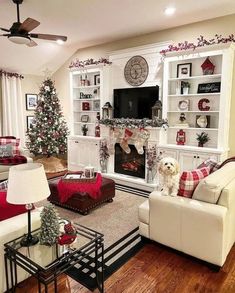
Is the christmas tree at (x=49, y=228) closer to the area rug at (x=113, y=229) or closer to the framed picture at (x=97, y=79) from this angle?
the area rug at (x=113, y=229)

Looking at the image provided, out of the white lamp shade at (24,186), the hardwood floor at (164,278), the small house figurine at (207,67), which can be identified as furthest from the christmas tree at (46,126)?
the white lamp shade at (24,186)

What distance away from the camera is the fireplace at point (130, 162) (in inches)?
209

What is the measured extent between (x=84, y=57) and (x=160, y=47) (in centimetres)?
230

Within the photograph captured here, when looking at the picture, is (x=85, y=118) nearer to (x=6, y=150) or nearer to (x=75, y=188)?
(x=6, y=150)

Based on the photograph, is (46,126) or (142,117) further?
(46,126)

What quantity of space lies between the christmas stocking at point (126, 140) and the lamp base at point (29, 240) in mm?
3458

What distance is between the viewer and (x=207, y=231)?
7.79ft

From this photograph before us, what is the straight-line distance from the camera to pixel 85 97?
6246 mm

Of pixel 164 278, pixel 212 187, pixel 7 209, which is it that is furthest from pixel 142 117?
pixel 7 209

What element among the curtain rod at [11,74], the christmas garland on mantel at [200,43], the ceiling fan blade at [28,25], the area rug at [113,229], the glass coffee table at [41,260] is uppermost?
the christmas garland on mantel at [200,43]

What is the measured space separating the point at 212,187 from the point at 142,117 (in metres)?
2.96

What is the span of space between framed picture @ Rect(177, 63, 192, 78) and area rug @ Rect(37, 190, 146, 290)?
2.50 m

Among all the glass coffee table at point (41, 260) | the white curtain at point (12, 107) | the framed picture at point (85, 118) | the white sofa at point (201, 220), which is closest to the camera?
the glass coffee table at point (41, 260)

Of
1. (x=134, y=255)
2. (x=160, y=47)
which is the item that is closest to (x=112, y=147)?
(x=160, y=47)
